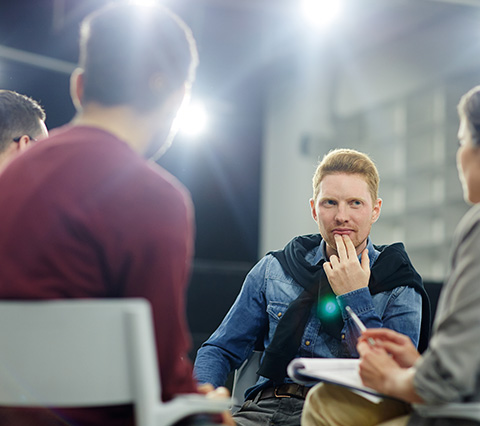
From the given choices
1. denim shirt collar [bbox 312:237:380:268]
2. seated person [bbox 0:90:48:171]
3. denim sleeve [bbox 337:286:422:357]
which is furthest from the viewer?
denim shirt collar [bbox 312:237:380:268]

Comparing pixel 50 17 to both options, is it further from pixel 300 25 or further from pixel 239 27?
pixel 300 25

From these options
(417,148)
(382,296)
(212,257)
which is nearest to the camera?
(382,296)

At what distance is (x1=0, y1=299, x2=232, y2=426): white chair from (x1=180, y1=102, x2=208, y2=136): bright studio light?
5739 mm

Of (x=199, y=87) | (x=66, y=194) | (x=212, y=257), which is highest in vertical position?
(x=199, y=87)

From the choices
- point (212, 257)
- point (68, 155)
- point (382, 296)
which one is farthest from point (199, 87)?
point (68, 155)

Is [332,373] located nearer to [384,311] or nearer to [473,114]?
[473,114]

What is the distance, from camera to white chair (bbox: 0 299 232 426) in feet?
3.06

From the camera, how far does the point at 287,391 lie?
1.89m

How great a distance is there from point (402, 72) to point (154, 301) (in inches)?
339

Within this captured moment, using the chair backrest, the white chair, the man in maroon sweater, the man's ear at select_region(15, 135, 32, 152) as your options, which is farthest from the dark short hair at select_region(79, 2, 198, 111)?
the chair backrest

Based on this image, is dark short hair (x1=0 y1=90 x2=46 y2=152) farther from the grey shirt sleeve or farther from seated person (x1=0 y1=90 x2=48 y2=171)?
the grey shirt sleeve

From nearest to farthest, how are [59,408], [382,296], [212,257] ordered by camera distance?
1. [59,408]
2. [382,296]
3. [212,257]

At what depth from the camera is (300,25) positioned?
802cm

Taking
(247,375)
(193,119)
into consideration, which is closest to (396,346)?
(247,375)
